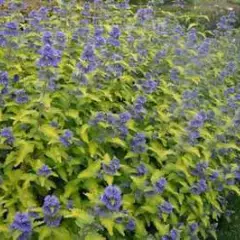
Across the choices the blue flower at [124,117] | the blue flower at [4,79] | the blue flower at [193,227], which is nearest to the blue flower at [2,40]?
the blue flower at [4,79]

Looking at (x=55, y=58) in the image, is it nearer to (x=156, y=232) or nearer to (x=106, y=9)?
(x=156, y=232)

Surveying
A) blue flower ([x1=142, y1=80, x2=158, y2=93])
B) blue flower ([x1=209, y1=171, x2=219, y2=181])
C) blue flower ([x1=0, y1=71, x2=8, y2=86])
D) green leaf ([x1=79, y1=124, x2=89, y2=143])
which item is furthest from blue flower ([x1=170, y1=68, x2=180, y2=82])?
blue flower ([x1=0, y1=71, x2=8, y2=86])

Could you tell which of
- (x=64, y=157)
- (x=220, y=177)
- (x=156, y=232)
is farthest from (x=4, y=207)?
(x=220, y=177)

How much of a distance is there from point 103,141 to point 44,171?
54cm

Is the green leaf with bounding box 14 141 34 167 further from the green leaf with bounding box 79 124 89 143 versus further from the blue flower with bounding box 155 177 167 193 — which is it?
the blue flower with bounding box 155 177 167 193

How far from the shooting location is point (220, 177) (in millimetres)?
3945

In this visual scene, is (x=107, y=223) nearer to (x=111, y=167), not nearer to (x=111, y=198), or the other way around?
(x=111, y=198)

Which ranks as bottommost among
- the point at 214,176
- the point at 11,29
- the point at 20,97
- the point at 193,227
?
the point at 193,227

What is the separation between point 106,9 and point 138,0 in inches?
143

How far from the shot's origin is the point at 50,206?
2.72 m

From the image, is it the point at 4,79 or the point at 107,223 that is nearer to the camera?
the point at 107,223

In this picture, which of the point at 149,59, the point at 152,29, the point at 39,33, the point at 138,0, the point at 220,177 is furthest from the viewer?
the point at 138,0

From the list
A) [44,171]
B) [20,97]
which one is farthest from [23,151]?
[20,97]

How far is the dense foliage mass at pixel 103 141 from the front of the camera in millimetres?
3102
